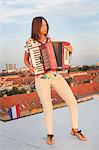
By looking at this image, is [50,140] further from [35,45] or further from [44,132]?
[35,45]

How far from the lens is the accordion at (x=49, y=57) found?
2.08 meters

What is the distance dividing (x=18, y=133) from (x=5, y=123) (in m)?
0.43

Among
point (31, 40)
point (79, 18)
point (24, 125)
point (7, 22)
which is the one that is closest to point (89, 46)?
point (79, 18)

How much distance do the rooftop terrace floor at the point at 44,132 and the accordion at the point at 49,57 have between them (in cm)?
54

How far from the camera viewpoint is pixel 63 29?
3.41 meters

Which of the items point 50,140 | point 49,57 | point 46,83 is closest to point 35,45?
point 49,57

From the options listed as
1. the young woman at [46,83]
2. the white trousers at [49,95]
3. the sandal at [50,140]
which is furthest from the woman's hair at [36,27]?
the sandal at [50,140]

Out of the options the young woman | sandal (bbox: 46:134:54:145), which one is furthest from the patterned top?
sandal (bbox: 46:134:54:145)

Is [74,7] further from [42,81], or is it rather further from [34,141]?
[34,141]

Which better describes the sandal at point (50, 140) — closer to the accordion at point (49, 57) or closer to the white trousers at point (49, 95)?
the white trousers at point (49, 95)

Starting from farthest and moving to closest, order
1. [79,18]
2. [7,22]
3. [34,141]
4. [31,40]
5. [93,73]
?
[93,73] < [79,18] < [7,22] < [34,141] < [31,40]

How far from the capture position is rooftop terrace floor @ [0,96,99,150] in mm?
2139

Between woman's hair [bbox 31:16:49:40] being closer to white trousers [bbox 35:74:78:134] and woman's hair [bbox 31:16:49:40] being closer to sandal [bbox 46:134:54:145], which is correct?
white trousers [bbox 35:74:78:134]

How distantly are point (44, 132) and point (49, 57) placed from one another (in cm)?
72
